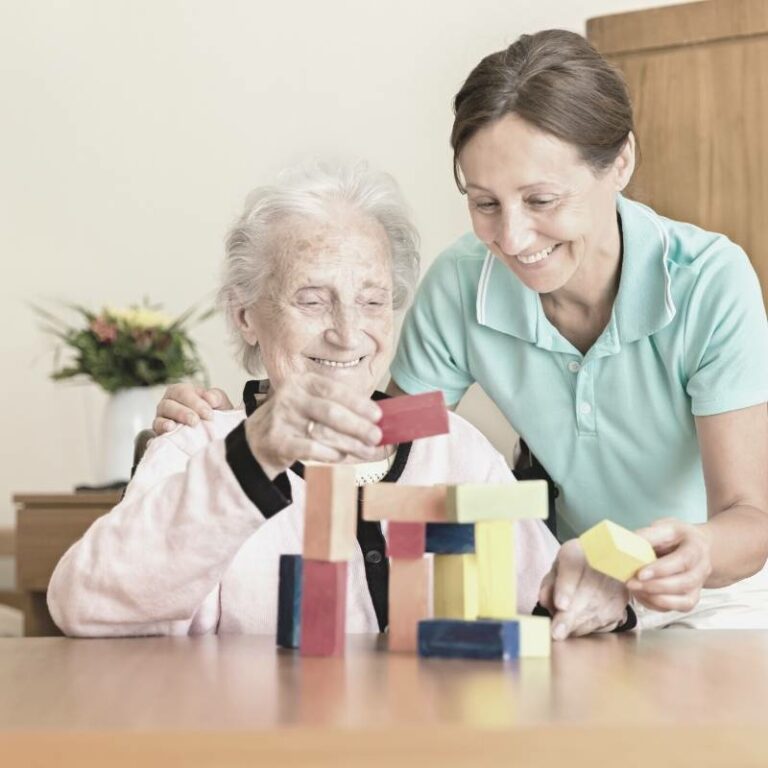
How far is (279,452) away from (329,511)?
0.08 metres

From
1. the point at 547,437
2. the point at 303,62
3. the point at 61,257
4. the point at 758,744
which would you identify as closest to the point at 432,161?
the point at 303,62

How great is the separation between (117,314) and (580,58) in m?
2.32

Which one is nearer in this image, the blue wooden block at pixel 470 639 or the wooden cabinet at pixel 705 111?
the blue wooden block at pixel 470 639

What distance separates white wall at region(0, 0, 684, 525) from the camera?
383 cm

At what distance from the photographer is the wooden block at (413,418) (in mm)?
1243

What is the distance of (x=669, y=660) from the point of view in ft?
3.94

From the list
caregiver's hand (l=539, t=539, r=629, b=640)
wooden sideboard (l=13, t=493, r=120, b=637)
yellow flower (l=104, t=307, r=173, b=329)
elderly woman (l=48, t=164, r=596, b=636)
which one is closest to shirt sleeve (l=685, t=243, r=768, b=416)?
elderly woman (l=48, t=164, r=596, b=636)

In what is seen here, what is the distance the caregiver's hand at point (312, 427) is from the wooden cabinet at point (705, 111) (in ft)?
5.59

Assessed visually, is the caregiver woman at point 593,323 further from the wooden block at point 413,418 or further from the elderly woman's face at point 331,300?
the wooden block at point 413,418

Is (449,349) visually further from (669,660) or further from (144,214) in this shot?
(144,214)

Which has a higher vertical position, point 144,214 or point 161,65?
point 161,65

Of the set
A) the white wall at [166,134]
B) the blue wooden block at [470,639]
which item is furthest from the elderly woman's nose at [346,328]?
the white wall at [166,134]

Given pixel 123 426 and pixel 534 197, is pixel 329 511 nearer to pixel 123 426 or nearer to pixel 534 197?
pixel 534 197

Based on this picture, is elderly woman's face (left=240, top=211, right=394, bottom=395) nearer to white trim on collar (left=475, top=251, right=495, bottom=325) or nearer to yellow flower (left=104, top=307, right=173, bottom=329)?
white trim on collar (left=475, top=251, right=495, bottom=325)
